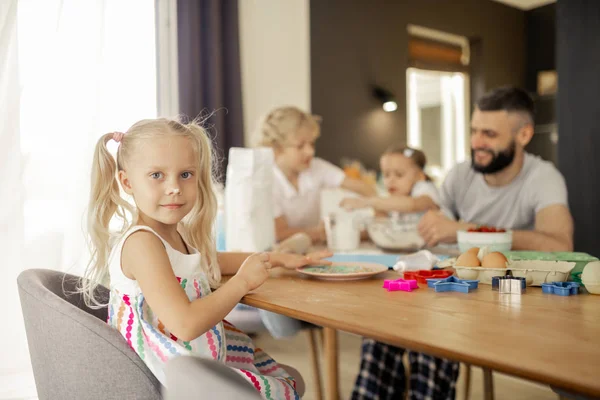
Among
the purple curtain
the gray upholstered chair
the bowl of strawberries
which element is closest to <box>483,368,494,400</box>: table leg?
the bowl of strawberries

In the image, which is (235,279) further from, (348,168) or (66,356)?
(348,168)

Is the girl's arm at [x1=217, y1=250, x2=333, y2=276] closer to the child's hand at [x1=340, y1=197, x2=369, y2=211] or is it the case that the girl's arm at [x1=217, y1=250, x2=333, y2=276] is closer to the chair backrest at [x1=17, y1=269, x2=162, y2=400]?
the chair backrest at [x1=17, y1=269, x2=162, y2=400]

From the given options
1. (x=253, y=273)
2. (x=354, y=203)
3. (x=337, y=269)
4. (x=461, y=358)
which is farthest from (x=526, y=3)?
(x=461, y=358)

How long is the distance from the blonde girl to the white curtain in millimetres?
1299

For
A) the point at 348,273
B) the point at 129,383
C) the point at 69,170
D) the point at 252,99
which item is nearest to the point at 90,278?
the point at 129,383

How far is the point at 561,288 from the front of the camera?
3.38 ft

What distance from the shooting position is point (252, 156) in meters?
1.73

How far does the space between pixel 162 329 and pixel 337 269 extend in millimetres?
466

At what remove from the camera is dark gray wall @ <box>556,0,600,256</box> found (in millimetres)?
3027

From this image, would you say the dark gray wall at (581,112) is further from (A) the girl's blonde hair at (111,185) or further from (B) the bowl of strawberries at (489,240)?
(A) the girl's blonde hair at (111,185)

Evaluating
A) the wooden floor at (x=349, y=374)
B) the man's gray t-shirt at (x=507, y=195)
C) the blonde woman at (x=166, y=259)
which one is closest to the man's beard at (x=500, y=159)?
the man's gray t-shirt at (x=507, y=195)

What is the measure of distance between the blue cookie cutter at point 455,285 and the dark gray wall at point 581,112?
2.36 m

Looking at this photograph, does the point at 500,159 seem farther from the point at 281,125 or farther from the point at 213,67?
the point at 213,67

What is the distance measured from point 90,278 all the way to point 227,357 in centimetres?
35
